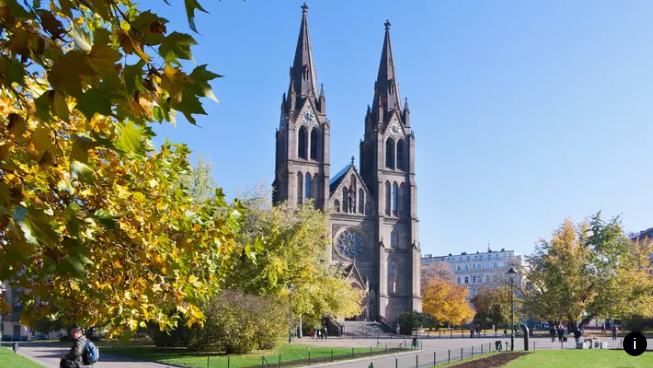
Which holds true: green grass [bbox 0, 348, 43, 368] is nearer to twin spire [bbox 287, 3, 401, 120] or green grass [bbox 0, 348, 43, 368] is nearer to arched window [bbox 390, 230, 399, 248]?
twin spire [bbox 287, 3, 401, 120]

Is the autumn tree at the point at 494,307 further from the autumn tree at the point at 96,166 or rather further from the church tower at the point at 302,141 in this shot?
the autumn tree at the point at 96,166

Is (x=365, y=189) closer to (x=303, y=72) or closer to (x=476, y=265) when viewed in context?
(x=303, y=72)

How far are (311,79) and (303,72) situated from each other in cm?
128

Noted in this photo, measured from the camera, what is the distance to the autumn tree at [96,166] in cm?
290

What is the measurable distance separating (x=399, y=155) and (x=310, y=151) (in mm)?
11289

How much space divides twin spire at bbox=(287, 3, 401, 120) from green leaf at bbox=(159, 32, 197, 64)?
216 feet

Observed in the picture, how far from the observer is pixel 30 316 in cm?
812

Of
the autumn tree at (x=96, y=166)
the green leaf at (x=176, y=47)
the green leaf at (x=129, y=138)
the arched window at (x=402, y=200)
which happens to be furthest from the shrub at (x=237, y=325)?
the arched window at (x=402, y=200)

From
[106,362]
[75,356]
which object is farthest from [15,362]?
[75,356]

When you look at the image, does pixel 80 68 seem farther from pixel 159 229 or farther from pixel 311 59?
pixel 311 59

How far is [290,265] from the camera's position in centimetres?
3591

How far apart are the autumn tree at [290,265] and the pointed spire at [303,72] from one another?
3120 centimetres

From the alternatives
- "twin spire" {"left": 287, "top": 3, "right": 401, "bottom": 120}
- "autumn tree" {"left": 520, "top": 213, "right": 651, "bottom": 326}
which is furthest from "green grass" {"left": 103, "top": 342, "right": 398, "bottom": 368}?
"twin spire" {"left": 287, "top": 3, "right": 401, "bottom": 120}

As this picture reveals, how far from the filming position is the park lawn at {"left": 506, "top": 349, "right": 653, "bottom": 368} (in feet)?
77.6
